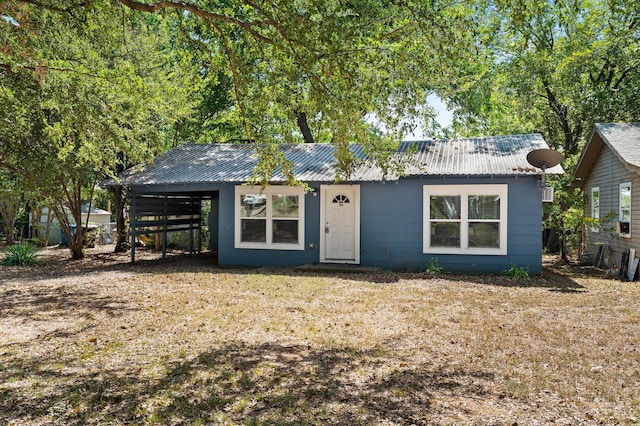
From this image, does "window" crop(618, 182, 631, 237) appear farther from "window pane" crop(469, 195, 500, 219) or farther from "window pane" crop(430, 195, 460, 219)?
"window pane" crop(430, 195, 460, 219)

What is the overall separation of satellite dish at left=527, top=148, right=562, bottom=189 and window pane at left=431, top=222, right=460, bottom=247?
7.14ft

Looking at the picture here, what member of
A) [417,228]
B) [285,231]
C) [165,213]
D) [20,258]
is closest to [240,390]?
[417,228]

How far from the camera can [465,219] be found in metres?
11.9

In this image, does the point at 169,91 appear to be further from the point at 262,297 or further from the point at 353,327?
the point at 353,327

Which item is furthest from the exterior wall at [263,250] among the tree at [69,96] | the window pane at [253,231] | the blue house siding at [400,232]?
the tree at [69,96]

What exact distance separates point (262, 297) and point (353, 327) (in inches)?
96.8

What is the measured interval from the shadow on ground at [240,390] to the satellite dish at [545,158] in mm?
7451

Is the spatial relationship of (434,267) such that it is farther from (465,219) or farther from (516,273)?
(516,273)

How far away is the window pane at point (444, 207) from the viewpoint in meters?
12.0

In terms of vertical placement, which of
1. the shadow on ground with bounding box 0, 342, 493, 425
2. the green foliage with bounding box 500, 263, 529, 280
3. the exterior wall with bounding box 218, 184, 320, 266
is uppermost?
the exterior wall with bounding box 218, 184, 320, 266

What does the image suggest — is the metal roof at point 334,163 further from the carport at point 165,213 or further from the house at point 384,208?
the carport at point 165,213

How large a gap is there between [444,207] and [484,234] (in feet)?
3.57

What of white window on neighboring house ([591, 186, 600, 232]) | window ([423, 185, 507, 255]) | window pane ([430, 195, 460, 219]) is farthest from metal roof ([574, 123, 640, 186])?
window pane ([430, 195, 460, 219])

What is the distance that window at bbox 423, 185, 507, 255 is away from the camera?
460 inches
